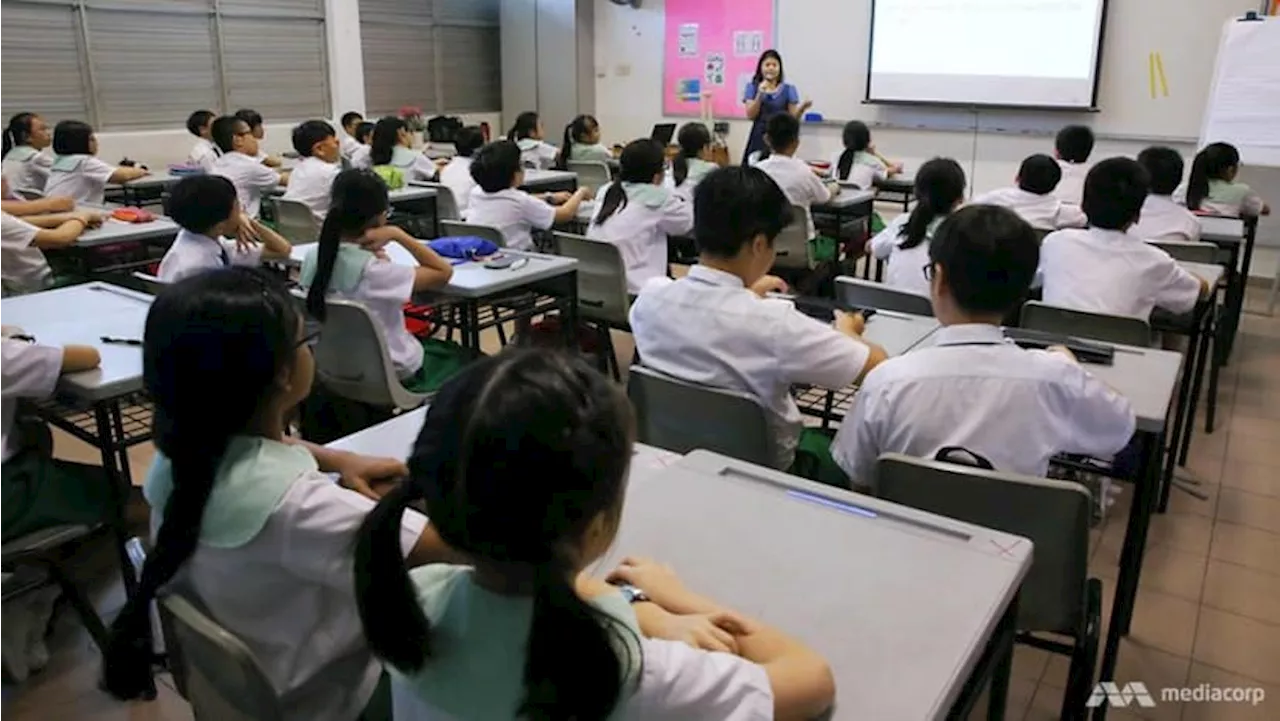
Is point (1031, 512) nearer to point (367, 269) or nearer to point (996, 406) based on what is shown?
point (996, 406)

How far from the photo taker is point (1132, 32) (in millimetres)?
6633

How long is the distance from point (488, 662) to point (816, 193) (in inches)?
164

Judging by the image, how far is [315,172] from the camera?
16.3 ft

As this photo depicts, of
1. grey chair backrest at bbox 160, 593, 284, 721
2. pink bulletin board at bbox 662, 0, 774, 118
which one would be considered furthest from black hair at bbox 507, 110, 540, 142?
grey chair backrest at bbox 160, 593, 284, 721

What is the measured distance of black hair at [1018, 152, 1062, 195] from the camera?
12.9 feet

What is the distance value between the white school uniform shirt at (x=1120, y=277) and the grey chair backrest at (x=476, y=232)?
80.1 inches

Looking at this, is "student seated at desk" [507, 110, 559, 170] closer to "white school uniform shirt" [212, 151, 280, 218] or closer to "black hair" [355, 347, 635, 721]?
"white school uniform shirt" [212, 151, 280, 218]

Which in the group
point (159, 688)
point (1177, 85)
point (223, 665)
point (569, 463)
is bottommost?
point (159, 688)

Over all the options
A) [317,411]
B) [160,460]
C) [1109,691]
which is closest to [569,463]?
[160,460]

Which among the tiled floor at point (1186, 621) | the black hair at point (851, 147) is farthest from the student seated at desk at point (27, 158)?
the black hair at point (851, 147)

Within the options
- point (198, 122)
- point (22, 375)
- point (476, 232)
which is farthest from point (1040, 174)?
point (198, 122)

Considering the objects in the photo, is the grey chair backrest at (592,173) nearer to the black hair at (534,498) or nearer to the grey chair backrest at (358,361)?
the grey chair backrest at (358,361)

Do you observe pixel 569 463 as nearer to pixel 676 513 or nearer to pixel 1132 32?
pixel 676 513

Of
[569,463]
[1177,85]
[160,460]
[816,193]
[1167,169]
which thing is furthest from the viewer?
[1177,85]
